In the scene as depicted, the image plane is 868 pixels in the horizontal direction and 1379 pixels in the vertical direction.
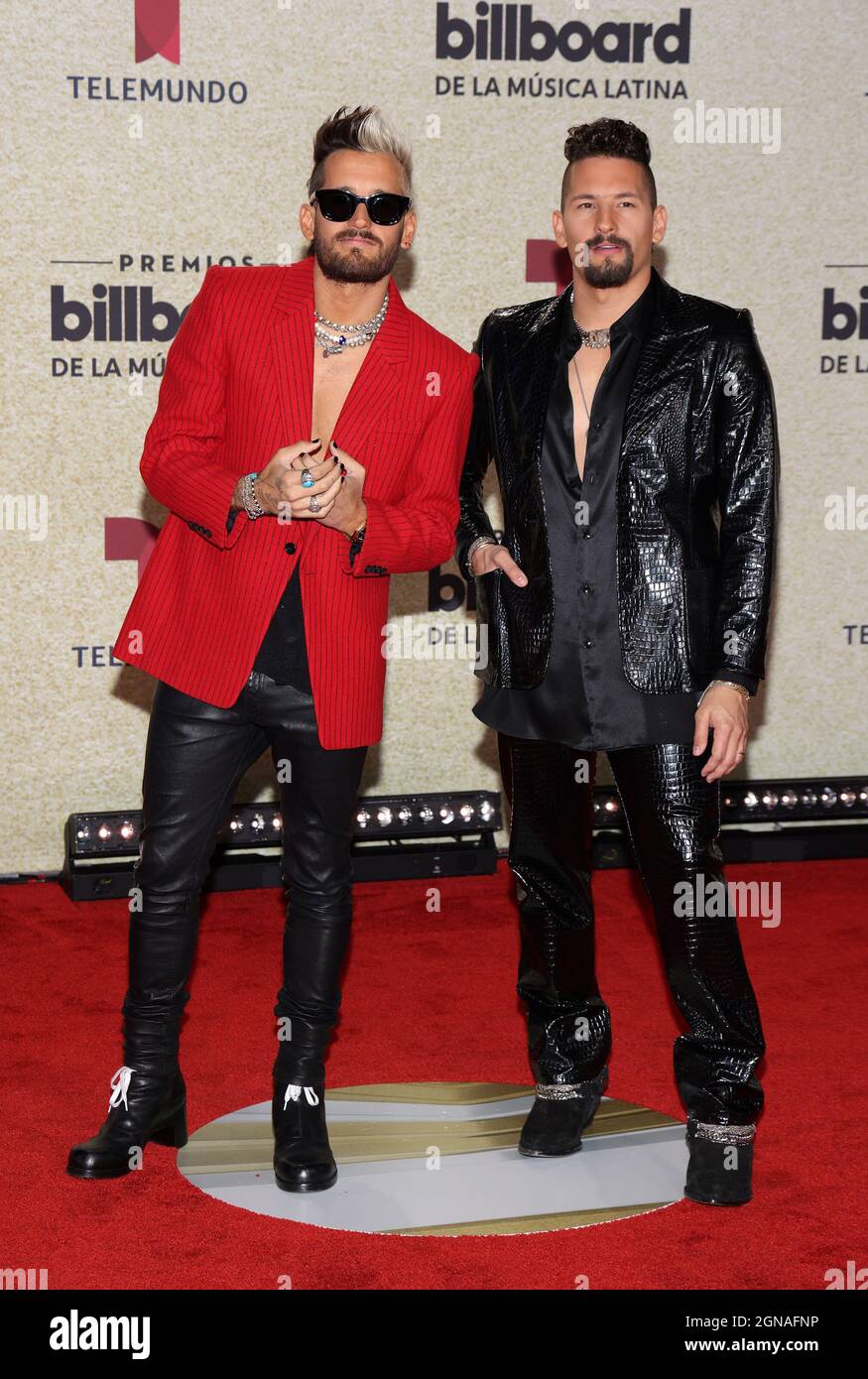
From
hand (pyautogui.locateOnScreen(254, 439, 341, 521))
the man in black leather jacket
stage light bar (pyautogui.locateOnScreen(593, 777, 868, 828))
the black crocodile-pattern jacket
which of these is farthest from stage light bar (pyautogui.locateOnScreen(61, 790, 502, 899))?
hand (pyautogui.locateOnScreen(254, 439, 341, 521))

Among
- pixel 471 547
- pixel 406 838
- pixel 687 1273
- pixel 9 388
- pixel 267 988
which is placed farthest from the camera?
pixel 406 838

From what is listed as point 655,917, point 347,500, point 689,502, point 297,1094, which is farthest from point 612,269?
point 297,1094

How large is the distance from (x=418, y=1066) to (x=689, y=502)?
1.59 m

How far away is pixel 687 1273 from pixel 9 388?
12.0 ft

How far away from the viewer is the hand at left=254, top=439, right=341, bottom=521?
284 cm

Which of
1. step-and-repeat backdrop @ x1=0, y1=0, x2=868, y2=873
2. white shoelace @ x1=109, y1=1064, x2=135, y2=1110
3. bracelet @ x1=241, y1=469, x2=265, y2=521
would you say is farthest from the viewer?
step-and-repeat backdrop @ x1=0, y1=0, x2=868, y2=873

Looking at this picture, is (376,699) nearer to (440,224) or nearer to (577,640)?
(577,640)

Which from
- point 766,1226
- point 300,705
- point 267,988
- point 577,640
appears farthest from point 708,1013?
point 267,988

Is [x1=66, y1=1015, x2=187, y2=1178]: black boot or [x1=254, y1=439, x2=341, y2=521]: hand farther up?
[x1=254, y1=439, x2=341, y2=521]: hand

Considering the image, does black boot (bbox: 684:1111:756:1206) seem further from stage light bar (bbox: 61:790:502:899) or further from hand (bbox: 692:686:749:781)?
stage light bar (bbox: 61:790:502:899)

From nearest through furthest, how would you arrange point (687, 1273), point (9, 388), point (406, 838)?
point (687, 1273) → point (9, 388) → point (406, 838)

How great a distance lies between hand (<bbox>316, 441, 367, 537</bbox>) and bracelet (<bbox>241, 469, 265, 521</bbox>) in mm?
117

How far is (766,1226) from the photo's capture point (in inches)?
124

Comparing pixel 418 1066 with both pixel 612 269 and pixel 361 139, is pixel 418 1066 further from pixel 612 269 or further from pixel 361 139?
pixel 361 139
